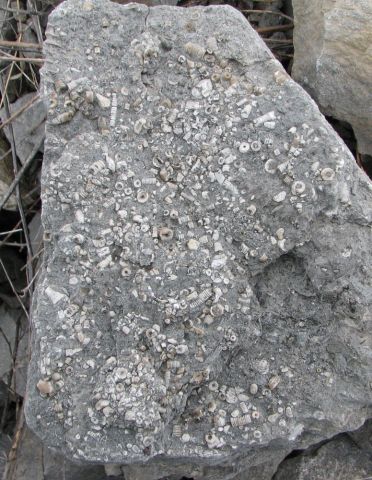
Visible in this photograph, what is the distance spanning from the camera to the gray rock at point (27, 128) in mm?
2463

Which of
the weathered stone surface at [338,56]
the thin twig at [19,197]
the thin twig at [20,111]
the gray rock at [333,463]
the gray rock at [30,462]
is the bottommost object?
the gray rock at [30,462]

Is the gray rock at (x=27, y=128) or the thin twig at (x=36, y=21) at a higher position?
the thin twig at (x=36, y=21)

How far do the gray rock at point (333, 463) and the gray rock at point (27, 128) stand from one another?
1.65 metres

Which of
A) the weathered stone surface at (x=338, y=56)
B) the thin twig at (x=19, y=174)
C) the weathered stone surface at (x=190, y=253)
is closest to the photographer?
the weathered stone surface at (x=190, y=253)

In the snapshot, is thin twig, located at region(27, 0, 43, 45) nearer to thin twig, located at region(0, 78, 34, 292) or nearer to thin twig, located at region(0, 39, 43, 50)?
thin twig, located at region(0, 39, 43, 50)

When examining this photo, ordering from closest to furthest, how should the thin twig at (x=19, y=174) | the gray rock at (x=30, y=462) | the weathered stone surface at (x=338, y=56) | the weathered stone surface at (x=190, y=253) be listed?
the weathered stone surface at (x=190, y=253)
the weathered stone surface at (x=338, y=56)
the gray rock at (x=30, y=462)
the thin twig at (x=19, y=174)

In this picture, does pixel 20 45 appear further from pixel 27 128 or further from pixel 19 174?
pixel 19 174

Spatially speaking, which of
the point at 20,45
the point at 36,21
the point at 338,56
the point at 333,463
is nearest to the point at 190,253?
the point at 338,56

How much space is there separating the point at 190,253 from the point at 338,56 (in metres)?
1.01

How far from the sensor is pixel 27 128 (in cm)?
249

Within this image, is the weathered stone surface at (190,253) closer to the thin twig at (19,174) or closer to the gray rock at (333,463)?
the gray rock at (333,463)

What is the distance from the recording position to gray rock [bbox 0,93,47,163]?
246cm

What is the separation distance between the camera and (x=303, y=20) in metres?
2.23

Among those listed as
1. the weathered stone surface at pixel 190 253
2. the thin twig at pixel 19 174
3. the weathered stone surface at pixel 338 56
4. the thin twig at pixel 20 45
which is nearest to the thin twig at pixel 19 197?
the thin twig at pixel 19 174
